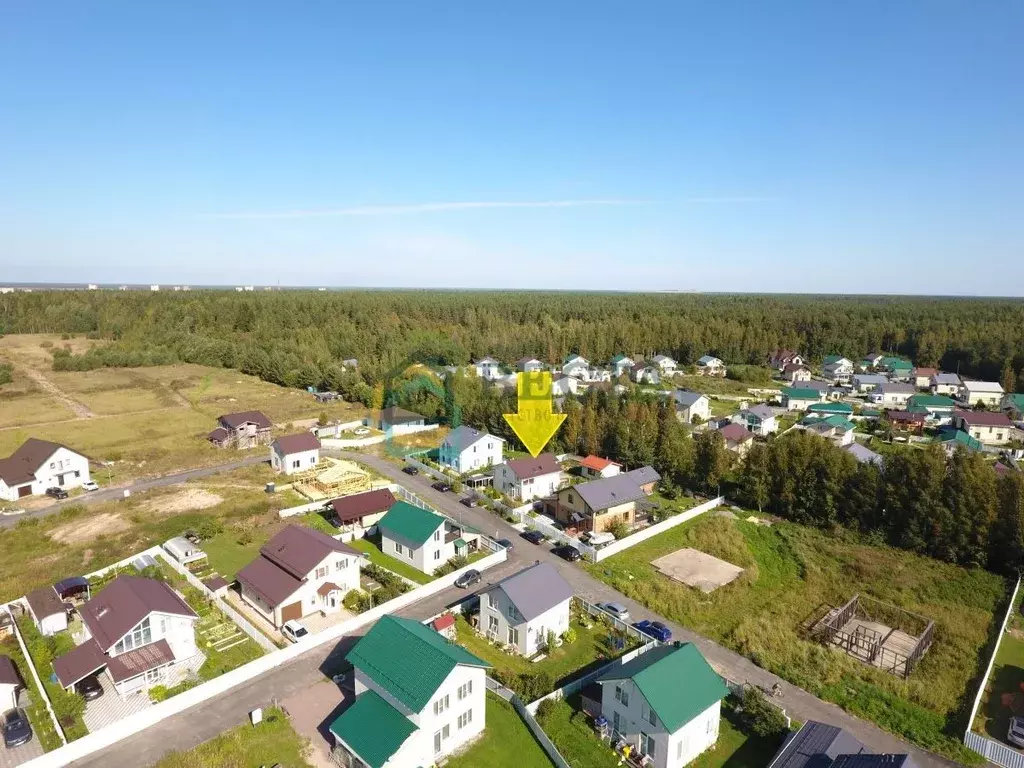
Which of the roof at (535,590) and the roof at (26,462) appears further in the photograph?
the roof at (26,462)

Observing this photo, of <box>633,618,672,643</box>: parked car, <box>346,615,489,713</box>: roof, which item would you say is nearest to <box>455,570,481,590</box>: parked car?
<box>346,615,489,713</box>: roof

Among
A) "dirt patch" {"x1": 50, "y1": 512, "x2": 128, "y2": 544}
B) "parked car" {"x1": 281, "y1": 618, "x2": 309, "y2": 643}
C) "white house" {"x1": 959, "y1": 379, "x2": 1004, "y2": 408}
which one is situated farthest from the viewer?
"white house" {"x1": 959, "y1": 379, "x2": 1004, "y2": 408}

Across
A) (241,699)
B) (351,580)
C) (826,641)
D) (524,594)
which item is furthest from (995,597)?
(241,699)

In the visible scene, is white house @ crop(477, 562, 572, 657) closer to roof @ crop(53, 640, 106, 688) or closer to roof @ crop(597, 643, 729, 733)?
roof @ crop(597, 643, 729, 733)

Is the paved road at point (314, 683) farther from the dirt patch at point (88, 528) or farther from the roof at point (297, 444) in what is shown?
the roof at point (297, 444)

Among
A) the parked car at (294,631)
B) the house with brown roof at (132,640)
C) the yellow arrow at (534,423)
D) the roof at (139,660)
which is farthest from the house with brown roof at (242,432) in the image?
the roof at (139,660)

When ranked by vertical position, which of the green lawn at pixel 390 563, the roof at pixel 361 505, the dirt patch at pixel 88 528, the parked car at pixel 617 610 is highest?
the roof at pixel 361 505

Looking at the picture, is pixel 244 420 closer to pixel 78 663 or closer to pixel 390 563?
pixel 390 563
